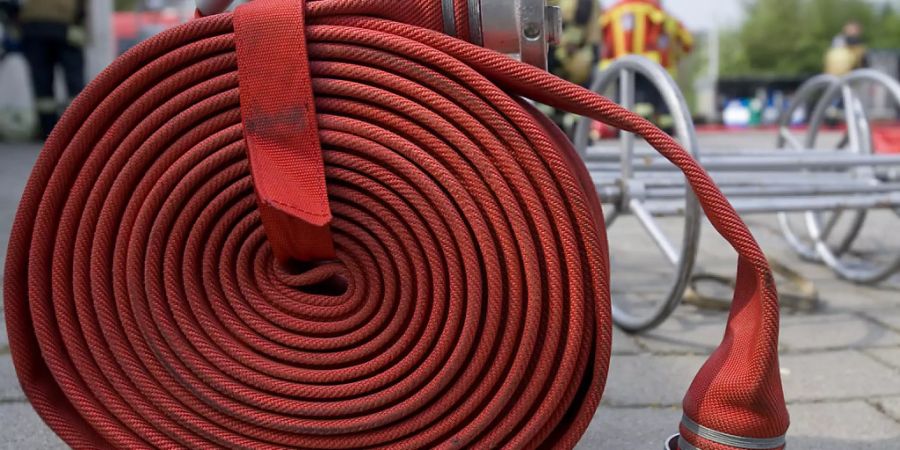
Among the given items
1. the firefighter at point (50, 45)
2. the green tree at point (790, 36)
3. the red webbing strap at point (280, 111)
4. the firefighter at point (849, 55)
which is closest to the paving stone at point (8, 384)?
the red webbing strap at point (280, 111)

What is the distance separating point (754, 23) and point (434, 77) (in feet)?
172

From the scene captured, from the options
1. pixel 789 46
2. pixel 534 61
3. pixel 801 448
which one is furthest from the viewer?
pixel 789 46

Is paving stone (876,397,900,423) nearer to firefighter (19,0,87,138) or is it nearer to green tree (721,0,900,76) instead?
firefighter (19,0,87,138)

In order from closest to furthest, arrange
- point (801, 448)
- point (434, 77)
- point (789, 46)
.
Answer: point (434, 77), point (801, 448), point (789, 46)

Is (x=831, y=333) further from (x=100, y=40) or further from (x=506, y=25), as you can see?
(x=100, y=40)

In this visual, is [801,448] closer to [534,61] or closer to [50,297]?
[534,61]

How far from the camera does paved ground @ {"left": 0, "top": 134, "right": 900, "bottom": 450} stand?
1.65 meters

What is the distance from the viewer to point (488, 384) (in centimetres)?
126

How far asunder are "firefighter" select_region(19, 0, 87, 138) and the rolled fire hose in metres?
6.77

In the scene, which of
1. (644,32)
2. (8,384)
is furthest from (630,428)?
(644,32)

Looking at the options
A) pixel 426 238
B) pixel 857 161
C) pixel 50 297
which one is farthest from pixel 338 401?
pixel 857 161

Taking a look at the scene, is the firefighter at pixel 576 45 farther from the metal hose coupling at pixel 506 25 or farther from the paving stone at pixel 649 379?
the metal hose coupling at pixel 506 25

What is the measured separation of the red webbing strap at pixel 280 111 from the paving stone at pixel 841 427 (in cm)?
96

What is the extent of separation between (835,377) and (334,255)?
130 centimetres
